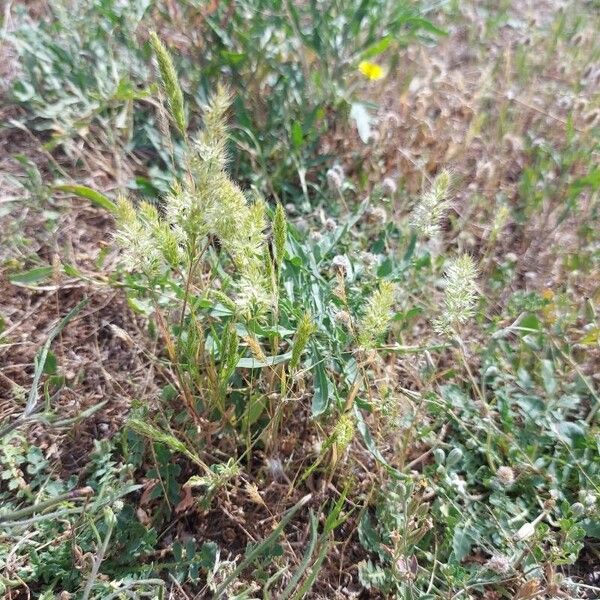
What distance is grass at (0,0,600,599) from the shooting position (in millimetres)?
1370

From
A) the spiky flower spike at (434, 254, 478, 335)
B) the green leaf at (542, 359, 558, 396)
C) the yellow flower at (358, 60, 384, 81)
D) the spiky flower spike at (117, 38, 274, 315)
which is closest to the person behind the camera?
the spiky flower spike at (117, 38, 274, 315)

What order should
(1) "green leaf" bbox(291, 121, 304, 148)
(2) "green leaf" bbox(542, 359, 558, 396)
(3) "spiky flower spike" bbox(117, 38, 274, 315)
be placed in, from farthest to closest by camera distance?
(1) "green leaf" bbox(291, 121, 304, 148)
(2) "green leaf" bbox(542, 359, 558, 396)
(3) "spiky flower spike" bbox(117, 38, 274, 315)

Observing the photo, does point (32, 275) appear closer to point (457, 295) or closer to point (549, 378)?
point (457, 295)

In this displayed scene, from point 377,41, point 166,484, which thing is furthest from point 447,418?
point 377,41

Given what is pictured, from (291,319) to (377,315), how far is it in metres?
0.28

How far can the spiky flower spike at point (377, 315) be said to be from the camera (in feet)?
4.15

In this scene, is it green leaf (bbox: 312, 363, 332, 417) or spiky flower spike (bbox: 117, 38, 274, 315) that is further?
green leaf (bbox: 312, 363, 332, 417)

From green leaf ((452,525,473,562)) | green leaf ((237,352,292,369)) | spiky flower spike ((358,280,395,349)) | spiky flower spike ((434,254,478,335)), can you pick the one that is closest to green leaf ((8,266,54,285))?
green leaf ((237,352,292,369))

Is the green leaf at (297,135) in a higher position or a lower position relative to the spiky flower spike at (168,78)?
lower

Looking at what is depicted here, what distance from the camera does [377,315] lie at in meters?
1.28

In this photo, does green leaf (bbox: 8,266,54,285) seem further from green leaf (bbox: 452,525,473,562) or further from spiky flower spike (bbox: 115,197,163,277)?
green leaf (bbox: 452,525,473,562)

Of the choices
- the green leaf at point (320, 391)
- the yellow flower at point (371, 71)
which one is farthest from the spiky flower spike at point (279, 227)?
the yellow flower at point (371, 71)

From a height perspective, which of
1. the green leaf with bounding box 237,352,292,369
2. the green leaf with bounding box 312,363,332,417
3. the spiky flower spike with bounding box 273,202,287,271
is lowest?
the green leaf with bounding box 312,363,332,417

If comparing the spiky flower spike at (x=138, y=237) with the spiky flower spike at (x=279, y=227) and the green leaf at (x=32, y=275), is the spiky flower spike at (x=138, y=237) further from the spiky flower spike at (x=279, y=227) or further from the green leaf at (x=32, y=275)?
the green leaf at (x=32, y=275)
